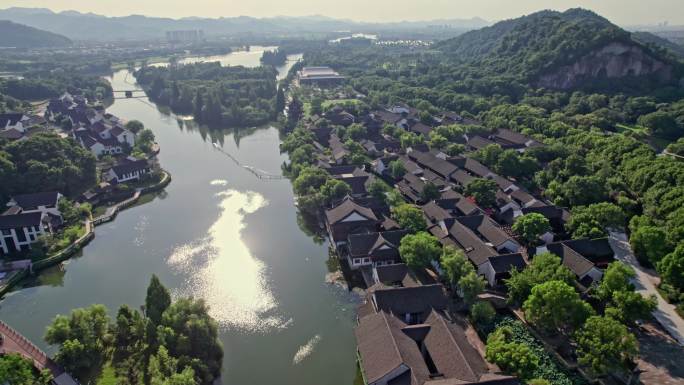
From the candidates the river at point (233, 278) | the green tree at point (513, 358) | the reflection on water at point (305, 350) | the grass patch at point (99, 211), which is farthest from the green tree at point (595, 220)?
the grass patch at point (99, 211)

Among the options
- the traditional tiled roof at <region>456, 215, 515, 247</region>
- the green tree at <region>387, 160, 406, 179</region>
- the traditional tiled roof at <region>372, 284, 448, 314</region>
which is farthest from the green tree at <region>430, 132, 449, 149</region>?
the traditional tiled roof at <region>372, 284, 448, 314</region>

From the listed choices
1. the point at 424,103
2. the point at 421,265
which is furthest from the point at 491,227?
the point at 424,103

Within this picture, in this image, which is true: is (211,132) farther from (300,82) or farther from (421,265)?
(421,265)

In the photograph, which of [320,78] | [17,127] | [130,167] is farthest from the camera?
[320,78]

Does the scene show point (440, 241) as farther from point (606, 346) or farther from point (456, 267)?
point (606, 346)

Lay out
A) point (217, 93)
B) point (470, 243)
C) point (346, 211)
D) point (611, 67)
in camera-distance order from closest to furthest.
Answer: point (470, 243) → point (346, 211) → point (611, 67) → point (217, 93)

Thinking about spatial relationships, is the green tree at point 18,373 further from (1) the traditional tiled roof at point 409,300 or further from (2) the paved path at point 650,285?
(2) the paved path at point 650,285

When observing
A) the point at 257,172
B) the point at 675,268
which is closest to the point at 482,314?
the point at 675,268
